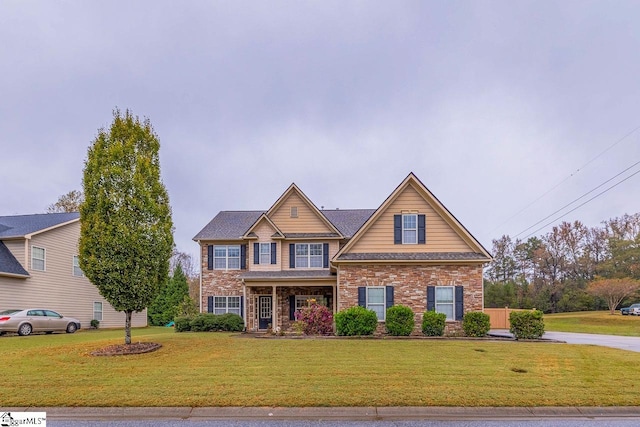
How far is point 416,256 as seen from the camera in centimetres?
1827

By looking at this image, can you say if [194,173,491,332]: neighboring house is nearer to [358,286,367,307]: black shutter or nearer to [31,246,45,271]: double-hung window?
[358,286,367,307]: black shutter

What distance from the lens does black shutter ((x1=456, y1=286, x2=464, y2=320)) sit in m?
17.8

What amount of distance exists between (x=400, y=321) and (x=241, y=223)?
41.0 feet

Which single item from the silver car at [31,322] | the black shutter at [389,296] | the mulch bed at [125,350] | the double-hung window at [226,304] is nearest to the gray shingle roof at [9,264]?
the silver car at [31,322]

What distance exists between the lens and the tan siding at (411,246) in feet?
61.5

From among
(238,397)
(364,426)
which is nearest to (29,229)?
(238,397)

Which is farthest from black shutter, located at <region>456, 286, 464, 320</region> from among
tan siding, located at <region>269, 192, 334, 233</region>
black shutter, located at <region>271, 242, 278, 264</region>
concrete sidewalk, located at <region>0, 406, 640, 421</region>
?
concrete sidewalk, located at <region>0, 406, 640, 421</region>

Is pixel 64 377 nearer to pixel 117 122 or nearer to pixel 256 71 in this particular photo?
pixel 117 122

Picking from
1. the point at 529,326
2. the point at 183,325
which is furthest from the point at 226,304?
the point at 529,326

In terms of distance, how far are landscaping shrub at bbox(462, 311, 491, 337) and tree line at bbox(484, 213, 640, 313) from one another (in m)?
29.1

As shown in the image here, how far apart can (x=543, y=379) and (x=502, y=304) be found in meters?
38.1

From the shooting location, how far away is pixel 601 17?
54.0 ft

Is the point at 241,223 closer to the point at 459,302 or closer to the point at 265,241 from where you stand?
the point at 265,241

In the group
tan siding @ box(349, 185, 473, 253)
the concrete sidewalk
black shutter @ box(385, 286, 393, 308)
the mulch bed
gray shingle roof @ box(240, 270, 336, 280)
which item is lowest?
the mulch bed
